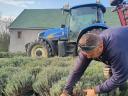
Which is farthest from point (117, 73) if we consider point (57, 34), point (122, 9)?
point (57, 34)

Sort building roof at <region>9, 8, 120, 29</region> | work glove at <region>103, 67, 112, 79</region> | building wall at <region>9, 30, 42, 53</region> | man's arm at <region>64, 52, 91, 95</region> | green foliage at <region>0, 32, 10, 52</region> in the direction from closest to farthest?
man's arm at <region>64, 52, 91, 95</region> < work glove at <region>103, 67, 112, 79</region> < building roof at <region>9, 8, 120, 29</region> < building wall at <region>9, 30, 42, 53</region> < green foliage at <region>0, 32, 10, 52</region>

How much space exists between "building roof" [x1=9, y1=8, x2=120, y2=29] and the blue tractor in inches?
912

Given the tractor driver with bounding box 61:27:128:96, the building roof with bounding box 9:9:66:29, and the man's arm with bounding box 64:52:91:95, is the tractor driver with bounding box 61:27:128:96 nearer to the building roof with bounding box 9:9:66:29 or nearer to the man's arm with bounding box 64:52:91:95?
the man's arm with bounding box 64:52:91:95

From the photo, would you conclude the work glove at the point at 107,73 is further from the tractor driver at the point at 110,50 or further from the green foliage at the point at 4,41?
the green foliage at the point at 4,41

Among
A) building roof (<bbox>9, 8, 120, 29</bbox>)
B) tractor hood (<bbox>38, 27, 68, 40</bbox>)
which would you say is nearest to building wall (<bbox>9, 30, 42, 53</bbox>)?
building roof (<bbox>9, 8, 120, 29</bbox>)

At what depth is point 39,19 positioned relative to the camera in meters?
41.8

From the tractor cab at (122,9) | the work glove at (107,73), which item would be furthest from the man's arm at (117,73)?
the tractor cab at (122,9)

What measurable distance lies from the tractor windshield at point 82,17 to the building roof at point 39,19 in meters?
24.1

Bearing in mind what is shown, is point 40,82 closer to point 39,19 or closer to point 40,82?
point 40,82

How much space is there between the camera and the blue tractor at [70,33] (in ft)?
47.8

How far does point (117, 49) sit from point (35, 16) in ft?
128

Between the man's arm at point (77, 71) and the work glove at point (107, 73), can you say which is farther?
the work glove at point (107, 73)

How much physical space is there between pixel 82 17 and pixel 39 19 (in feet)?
90.3

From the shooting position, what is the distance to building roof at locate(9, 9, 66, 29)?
40469 millimetres
